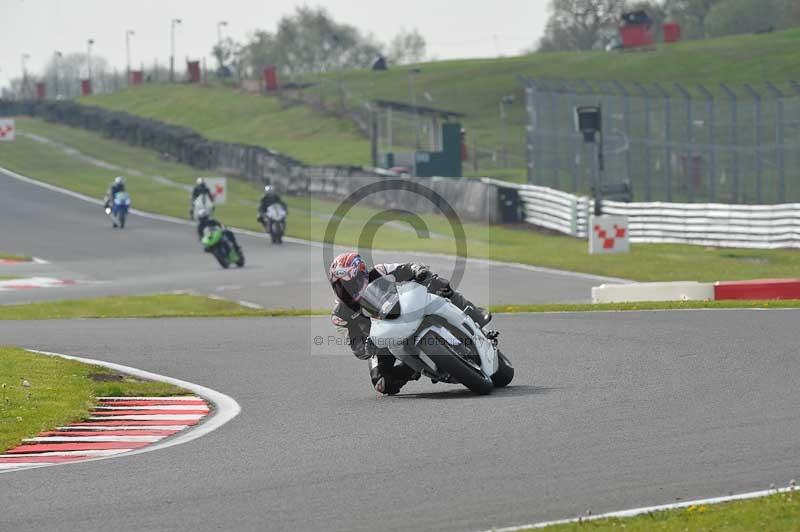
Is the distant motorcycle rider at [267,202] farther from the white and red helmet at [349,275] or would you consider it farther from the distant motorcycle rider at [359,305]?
the white and red helmet at [349,275]

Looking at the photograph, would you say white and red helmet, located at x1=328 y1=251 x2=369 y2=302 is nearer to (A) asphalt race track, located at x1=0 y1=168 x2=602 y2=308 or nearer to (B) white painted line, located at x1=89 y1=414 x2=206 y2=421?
(B) white painted line, located at x1=89 y1=414 x2=206 y2=421

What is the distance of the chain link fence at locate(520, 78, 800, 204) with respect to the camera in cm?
3203

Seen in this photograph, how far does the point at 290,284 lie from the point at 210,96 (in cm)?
6907

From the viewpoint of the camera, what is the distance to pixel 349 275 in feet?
36.2

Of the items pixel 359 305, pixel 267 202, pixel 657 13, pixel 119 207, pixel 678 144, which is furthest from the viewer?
pixel 657 13

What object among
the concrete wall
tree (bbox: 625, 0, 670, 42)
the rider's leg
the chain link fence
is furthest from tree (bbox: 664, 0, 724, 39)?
the rider's leg

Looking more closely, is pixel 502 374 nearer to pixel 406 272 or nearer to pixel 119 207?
pixel 406 272

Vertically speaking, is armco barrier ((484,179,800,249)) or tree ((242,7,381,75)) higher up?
tree ((242,7,381,75))

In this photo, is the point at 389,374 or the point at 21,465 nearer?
the point at 21,465

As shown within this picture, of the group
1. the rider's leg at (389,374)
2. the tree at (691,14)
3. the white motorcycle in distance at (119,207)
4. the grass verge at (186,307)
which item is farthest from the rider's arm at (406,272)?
the tree at (691,14)

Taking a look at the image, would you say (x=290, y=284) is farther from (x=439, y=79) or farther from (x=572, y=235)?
(x=439, y=79)

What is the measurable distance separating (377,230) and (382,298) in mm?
32514

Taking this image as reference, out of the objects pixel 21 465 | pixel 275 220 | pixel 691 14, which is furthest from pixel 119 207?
pixel 691 14

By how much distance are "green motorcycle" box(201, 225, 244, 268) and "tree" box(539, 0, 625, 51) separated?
10696 centimetres
